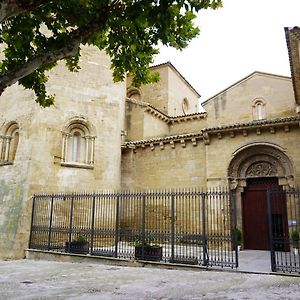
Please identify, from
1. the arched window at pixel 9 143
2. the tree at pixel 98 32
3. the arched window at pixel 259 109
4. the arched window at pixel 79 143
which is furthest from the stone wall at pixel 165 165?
the tree at pixel 98 32

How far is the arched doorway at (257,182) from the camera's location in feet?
43.7

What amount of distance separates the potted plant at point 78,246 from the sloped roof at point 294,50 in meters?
9.77

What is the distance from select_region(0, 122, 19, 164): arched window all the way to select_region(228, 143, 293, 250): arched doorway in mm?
9995

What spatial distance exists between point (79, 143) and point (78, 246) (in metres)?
5.52

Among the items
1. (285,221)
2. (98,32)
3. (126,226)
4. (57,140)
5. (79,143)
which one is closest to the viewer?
(98,32)

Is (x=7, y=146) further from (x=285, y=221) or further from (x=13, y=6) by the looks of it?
(x=285, y=221)

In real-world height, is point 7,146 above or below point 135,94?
below

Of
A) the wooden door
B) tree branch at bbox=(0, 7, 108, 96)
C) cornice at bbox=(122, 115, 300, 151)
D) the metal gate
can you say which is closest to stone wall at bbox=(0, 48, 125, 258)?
cornice at bbox=(122, 115, 300, 151)

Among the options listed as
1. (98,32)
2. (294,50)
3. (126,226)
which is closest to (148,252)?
(126,226)

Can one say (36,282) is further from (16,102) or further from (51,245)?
(16,102)

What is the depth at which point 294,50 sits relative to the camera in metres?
11.0

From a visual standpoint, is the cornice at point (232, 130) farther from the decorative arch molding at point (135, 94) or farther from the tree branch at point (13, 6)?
the tree branch at point (13, 6)

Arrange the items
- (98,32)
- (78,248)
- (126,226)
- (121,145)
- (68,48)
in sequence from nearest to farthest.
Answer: (68,48)
(98,32)
(78,248)
(126,226)
(121,145)

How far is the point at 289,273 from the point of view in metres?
8.45
